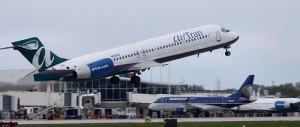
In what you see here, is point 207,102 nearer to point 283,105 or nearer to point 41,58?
point 283,105

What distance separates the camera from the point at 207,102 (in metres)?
132

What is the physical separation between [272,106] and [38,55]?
6215cm

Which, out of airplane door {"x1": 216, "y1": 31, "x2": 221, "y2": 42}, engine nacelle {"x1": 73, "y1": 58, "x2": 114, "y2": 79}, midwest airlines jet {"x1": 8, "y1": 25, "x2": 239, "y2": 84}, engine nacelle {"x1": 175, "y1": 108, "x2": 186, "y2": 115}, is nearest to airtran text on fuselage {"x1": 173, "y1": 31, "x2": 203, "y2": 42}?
midwest airlines jet {"x1": 8, "y1": 25, "x2": 239, "y2": 84}

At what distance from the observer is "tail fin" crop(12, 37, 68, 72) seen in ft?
268

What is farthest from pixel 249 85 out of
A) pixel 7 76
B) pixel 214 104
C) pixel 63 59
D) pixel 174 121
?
pixel 7 76

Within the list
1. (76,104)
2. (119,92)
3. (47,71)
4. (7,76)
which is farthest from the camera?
(119,92)

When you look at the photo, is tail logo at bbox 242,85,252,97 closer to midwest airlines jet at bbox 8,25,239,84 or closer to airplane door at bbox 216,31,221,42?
midwest airlines jet at bbox 8,25,239,84

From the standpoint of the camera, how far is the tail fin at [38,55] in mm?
81625

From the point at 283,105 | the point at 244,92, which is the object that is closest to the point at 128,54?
the point at 244,92

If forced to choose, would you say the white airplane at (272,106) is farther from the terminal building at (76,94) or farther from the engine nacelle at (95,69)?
the engine nacelle at (95,69)

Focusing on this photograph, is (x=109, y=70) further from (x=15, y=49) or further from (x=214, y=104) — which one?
(x=214, y=104)

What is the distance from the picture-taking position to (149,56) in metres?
87.2

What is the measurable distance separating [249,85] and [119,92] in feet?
131

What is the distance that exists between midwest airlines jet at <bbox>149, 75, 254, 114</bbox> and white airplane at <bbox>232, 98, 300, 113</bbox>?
10.7ft
